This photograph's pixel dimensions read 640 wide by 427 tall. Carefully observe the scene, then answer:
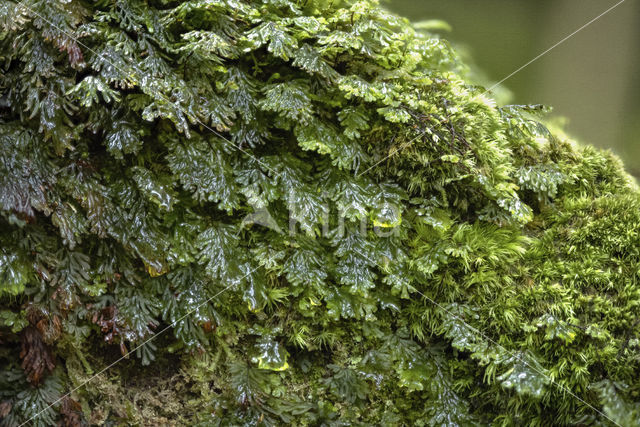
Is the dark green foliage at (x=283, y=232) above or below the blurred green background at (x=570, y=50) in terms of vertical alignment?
below

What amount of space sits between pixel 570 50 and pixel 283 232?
2.70 m

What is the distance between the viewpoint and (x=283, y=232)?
2.48 metres

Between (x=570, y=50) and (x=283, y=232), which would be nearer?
(x=283, y=232)

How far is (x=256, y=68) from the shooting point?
2.48m

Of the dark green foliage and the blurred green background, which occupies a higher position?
the blurred green background

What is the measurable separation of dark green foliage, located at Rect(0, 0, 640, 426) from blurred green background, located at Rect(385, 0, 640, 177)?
481mm

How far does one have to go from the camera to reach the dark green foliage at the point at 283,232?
6.89ft

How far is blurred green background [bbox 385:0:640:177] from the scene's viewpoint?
2.85 m

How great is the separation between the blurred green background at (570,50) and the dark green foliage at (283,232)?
18.9 inches

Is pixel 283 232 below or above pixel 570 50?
below

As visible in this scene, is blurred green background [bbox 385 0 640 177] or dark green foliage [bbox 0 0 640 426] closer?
dark green foliage [bbox 0 0 640 426]

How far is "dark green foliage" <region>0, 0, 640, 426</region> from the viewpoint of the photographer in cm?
210

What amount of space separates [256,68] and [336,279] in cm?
152

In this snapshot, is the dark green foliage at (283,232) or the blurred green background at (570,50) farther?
the blurred green background at (570,50)
